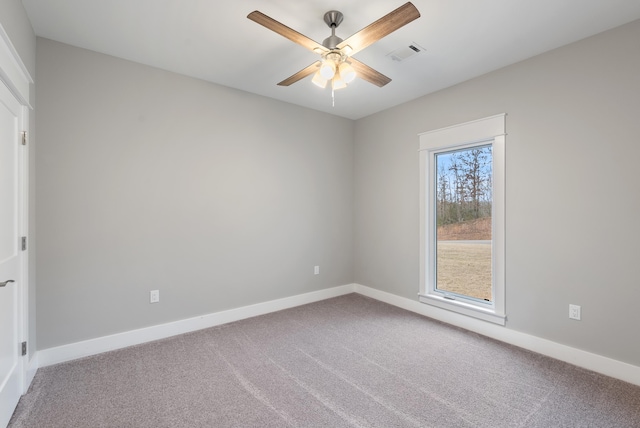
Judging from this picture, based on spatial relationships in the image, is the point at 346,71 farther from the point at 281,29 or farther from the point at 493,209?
the point at 493,209

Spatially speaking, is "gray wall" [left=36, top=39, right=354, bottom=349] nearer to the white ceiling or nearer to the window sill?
A: the white ceiling

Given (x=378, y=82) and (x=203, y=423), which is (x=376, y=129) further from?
(x=203, y=423)

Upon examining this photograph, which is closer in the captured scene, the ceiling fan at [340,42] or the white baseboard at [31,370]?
the ceiling fan at [340,42]

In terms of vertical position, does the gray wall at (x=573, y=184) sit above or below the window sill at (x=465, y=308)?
above

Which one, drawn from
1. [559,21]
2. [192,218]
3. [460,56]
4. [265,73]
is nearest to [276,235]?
[192,218]

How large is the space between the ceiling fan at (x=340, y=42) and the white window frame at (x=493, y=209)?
1304 mm

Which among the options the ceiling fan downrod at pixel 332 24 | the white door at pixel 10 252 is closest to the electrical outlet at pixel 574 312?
the ceiling fan downrod at pixel 332 24

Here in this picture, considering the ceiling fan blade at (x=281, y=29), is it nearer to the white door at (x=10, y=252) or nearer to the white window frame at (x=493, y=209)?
the white door at (x=10, y=252)

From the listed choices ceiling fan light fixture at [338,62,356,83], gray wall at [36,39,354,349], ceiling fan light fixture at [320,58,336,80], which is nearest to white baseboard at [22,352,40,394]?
gray wall at [36,39,354,349]

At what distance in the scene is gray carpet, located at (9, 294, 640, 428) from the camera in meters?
1.86

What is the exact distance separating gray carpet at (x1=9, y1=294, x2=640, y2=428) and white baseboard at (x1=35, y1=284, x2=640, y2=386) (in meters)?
0.09

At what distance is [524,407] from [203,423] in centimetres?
206

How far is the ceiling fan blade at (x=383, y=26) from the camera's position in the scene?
1595 mm

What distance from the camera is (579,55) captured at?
2.46 meters
